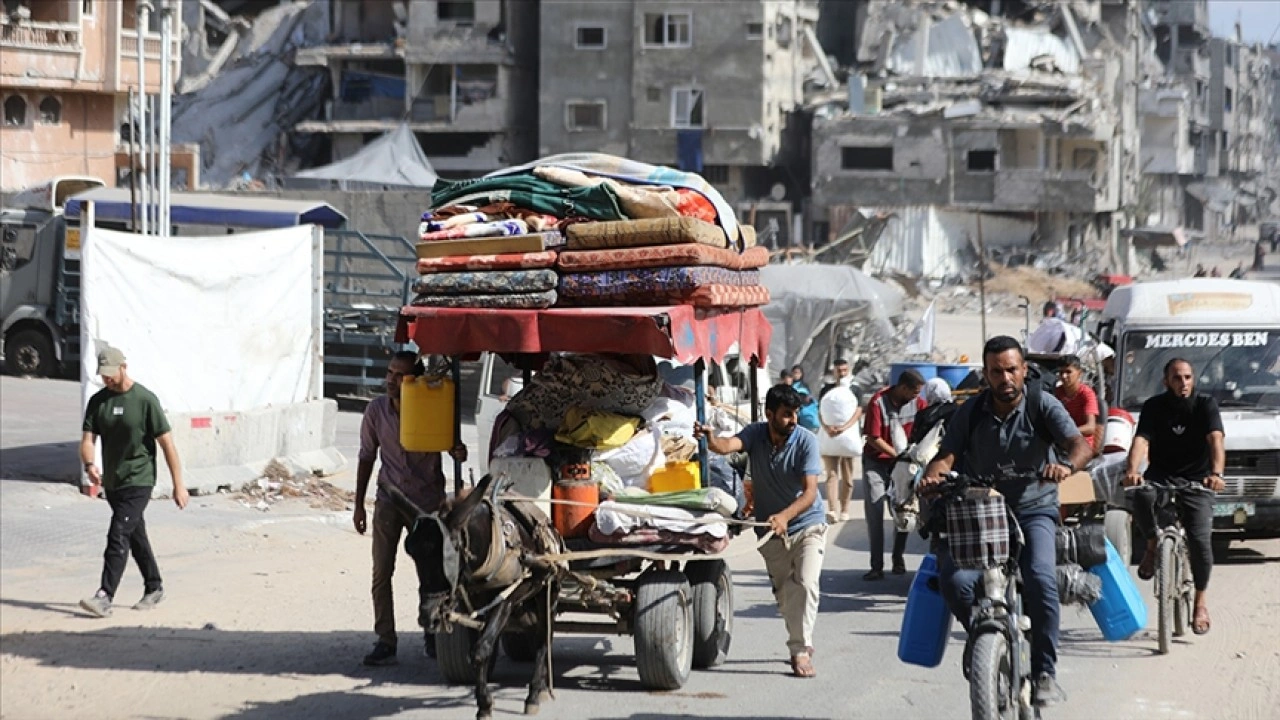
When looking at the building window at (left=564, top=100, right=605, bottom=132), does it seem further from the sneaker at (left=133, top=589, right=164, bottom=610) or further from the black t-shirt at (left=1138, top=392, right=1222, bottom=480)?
the black t-shirt at (left=1138, top=392, right=1222, bottom=480)

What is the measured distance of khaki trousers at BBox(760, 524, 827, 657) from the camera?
9.98m

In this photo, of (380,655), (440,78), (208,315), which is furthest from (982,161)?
(380,655)

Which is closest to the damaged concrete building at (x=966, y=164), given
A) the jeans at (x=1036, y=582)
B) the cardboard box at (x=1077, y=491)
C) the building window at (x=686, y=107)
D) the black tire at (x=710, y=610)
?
the building window at (x=686, y=107)

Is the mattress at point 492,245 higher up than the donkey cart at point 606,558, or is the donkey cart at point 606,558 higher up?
the mattress at point 492,245

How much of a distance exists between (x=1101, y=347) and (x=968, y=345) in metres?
27.0

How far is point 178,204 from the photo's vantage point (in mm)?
29672

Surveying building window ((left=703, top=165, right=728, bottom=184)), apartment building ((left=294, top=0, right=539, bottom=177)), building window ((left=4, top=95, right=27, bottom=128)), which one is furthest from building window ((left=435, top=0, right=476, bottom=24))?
building window ((left=4, top=95, right=27, bottom=128))

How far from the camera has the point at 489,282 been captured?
9539 millimetres

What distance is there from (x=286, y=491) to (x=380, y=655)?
7390 millimetres

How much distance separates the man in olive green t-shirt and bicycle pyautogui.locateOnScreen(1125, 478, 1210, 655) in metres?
6.48

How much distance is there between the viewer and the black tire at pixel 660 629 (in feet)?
30.6

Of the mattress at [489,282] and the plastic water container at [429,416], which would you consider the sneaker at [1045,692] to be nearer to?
the mattress at [489,282]

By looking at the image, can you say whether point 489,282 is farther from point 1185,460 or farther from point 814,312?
point 814,312

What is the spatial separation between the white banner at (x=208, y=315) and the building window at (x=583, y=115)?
45.5 m
